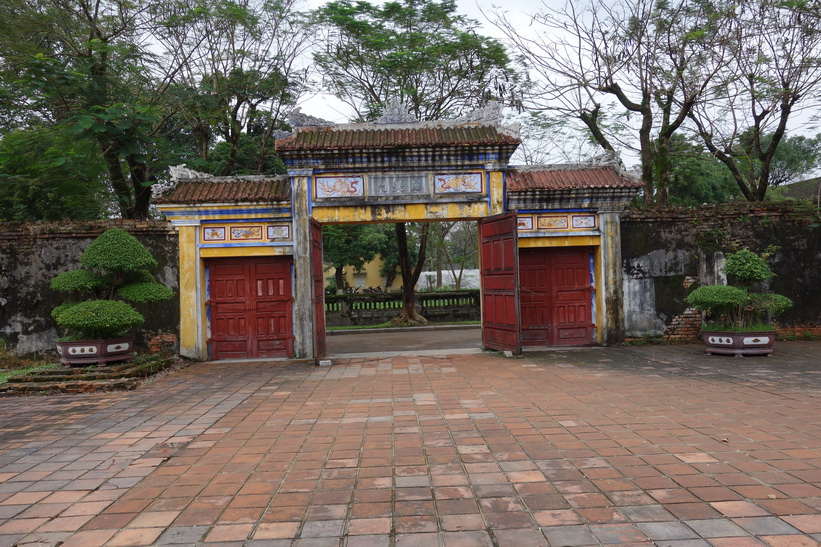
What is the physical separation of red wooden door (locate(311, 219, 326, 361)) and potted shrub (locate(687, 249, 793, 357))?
667 cm

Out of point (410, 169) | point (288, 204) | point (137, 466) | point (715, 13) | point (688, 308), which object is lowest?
point (137, 466)

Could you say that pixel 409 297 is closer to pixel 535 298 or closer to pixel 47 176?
pixel 535 298

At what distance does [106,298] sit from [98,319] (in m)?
1.14

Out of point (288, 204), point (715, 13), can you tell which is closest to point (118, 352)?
point (288, 204)

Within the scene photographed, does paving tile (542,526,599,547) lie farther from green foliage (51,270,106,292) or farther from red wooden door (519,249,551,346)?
green foliage (51,270,106,292)

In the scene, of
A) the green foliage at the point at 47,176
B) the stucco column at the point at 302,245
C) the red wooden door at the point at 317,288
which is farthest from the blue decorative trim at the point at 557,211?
the green foliage at the point at 47,176

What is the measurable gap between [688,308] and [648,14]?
7.04 metres

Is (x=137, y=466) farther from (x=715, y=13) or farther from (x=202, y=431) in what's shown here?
(x=715, y=13)

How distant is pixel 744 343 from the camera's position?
8672 millimetres

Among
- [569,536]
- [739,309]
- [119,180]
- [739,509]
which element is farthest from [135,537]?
[119,180]

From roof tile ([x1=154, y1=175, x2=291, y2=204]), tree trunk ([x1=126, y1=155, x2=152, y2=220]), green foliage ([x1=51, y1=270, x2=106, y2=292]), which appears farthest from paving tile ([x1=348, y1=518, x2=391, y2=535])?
tree trunk ([x1=126, y1=155, x2=152, y2=220])

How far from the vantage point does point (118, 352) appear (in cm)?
841

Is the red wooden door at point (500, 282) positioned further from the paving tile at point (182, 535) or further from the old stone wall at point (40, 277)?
the paving tile at point (182, 535)

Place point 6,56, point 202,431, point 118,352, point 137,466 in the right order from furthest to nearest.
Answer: point 6,56 → point 118,352 → point 202,431 → point 137,466
